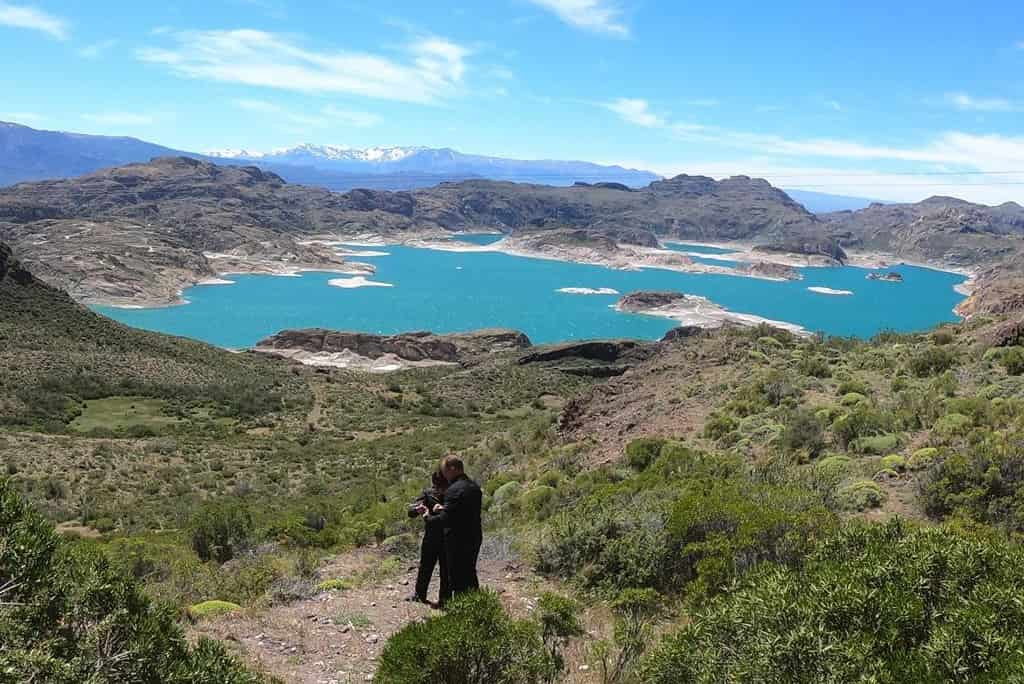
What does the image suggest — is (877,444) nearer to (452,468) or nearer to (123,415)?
(452,468)

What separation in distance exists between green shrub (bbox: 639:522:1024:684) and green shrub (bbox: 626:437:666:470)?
8.27 m

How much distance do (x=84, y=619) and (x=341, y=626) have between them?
10.5 ft

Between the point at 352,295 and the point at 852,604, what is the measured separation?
128 metres

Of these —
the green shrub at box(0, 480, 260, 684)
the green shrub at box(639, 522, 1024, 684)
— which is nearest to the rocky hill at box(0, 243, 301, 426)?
the green shrub at box(0, 480, 260, 684)

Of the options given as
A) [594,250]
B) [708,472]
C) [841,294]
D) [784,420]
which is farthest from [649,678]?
[594,250]

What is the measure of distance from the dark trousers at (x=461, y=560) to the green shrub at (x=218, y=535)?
705cm

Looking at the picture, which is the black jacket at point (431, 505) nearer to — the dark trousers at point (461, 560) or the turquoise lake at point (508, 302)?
the dark trousers at point (461, 560)

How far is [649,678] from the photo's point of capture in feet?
16.7

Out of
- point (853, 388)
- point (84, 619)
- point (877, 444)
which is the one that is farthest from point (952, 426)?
point (84, 619)

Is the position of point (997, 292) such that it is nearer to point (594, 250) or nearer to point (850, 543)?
point (850, 543)

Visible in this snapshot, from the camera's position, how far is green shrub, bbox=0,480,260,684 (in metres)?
4.19

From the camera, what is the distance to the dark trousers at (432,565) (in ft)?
23.1

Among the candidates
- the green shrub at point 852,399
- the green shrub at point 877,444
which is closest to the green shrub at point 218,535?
the green shrub at point 877,444

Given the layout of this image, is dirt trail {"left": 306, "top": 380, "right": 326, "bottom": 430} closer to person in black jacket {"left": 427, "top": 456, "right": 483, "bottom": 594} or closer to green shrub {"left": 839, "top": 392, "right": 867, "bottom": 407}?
green shrub {"left": 839, "top": 392, "right": 867, "bottom": 407}
